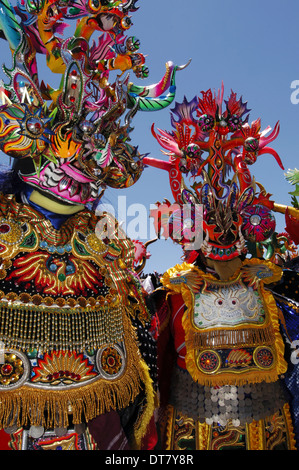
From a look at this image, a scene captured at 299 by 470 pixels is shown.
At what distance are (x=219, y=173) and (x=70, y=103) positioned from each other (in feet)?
4.55

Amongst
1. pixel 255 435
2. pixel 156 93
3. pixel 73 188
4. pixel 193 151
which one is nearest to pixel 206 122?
pixel 193 151

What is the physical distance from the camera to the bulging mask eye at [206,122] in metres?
3.56

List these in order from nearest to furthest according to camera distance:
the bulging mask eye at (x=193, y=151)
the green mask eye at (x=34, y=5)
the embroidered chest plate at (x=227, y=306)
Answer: the green mask eye at (x=34, y=5)
the embroidered chest plate at (x=227, y=306)
the bulging mask eye at (x=193, y=151)

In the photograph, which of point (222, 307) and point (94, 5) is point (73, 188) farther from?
point (222, 307)

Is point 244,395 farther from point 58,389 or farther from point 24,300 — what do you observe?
point 24,300

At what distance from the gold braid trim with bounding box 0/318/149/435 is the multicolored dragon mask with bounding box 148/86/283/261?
1185mm

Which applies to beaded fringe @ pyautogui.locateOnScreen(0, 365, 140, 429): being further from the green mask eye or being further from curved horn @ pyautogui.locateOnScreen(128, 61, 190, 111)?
the green mask eye

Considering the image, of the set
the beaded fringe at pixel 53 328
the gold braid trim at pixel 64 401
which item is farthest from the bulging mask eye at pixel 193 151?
the gold braid trim at pixel 64 401

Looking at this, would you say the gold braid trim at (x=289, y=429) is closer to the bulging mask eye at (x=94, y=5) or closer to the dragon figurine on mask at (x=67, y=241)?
the dragon figurine on mask at (x=67, y=241)

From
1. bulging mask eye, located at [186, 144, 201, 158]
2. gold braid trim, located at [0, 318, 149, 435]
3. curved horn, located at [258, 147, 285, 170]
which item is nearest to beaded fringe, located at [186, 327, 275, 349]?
gold braid trim, located at [0, 318, 149, 435]

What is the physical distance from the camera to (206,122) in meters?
3.56

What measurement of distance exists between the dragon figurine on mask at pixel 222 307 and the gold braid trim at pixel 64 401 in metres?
0.85

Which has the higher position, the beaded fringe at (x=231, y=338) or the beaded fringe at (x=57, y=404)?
the beaded fringe at (x=231, y=338)

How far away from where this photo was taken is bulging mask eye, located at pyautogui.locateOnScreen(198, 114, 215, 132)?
3561 millimetres
